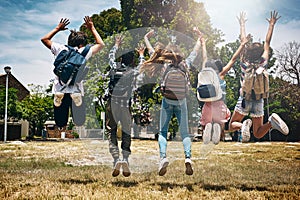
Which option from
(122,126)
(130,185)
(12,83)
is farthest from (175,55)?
(12,83)

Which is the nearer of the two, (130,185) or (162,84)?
(162,84)

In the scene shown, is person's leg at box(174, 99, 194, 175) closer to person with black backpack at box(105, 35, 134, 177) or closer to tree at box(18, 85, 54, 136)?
person with black backpack at box(105, 35, 134, 177)

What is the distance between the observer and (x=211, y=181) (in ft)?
22.0

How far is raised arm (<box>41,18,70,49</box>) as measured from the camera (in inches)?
227

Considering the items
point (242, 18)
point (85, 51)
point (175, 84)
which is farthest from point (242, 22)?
point (85, 51)

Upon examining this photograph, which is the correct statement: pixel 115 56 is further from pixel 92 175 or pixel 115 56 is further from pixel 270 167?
pixel 270 167

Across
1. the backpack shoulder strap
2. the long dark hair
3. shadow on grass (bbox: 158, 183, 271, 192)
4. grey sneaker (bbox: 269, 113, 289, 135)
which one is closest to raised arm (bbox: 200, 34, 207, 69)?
the long dark hair

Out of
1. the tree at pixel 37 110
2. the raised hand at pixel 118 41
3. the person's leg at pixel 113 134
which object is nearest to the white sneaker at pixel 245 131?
the person's leg at pixel 113 134

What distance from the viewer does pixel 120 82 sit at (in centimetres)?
579

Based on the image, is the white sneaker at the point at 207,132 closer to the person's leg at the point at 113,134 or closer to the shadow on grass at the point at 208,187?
the shadow on grass at the point at 208,187

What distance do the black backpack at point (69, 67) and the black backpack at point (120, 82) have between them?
1.64 feet

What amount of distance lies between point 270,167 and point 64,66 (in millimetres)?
6436

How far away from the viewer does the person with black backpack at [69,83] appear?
5.66m

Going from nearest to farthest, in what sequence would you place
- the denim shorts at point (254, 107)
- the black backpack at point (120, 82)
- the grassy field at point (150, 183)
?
the grassy field at point (150, 183) → the black backpack at point (120, 82) → the denim shorts at point (254, 107)
